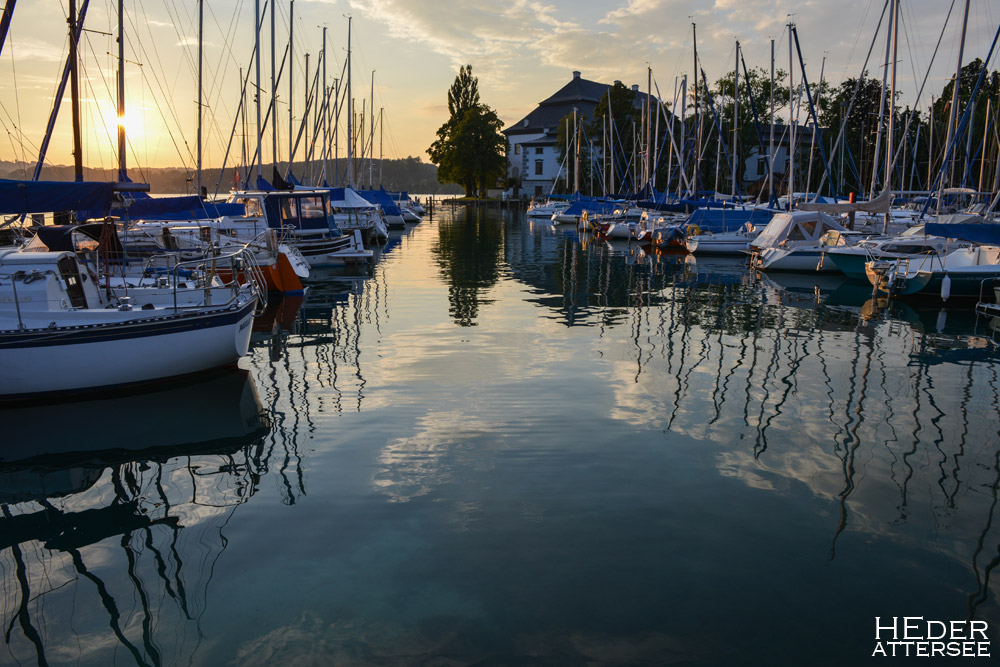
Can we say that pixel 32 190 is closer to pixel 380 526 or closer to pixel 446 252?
pixel 380 526

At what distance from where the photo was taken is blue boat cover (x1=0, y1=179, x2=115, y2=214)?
11969mm

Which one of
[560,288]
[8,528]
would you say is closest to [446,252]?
[560,288]

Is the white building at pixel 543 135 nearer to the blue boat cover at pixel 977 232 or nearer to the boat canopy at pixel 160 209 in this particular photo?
the boat canopy at pixel 160 209

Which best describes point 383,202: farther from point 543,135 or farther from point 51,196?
point 543,135

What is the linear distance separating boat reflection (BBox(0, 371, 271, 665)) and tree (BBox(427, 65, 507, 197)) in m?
89.9

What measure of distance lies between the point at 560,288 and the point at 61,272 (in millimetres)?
A: 15575

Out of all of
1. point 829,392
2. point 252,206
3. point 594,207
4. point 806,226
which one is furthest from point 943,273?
point 594,207

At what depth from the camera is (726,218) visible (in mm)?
38031

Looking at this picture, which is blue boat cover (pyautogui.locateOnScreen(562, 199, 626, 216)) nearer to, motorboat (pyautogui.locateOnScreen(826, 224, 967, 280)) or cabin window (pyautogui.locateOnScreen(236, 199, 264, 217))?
motorboat (pyautogui.locateOnScreen(826, 224, 967, 280))

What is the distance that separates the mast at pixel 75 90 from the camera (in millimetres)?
15719

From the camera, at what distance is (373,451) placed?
9148 millimetres

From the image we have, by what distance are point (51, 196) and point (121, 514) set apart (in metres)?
7.38

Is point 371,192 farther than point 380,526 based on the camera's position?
Yes

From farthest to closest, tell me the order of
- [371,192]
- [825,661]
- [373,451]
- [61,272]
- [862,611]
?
[371,192] < [61,272] < [373,451] < [862,611] < [825,661]
